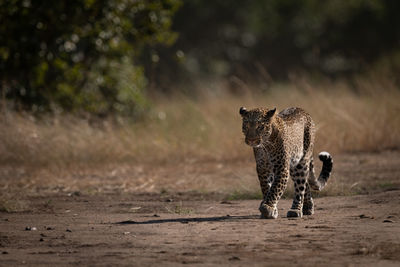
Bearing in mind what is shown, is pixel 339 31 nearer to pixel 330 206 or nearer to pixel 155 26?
pixel 155 26

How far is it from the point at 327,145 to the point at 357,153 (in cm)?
101

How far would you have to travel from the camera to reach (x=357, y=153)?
552 inches

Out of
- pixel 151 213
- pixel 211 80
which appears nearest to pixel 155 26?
pixel 151 213

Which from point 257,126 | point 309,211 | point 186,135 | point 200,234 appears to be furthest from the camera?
point 186,135

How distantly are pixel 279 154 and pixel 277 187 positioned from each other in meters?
0.34

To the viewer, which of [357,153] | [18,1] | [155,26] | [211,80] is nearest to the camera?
[357,153]

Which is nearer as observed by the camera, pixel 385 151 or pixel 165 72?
pixel 385 151

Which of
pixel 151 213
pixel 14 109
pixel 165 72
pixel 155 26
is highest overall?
pixel 165 72

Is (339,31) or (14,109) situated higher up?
(339,31)

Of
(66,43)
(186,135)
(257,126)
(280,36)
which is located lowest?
(257,126)

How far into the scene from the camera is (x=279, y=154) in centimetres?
788

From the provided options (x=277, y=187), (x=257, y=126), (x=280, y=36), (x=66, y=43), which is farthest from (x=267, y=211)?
(x=280, y=36)

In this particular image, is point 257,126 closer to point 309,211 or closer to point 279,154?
point 279,154

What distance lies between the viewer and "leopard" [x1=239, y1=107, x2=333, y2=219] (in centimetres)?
779
